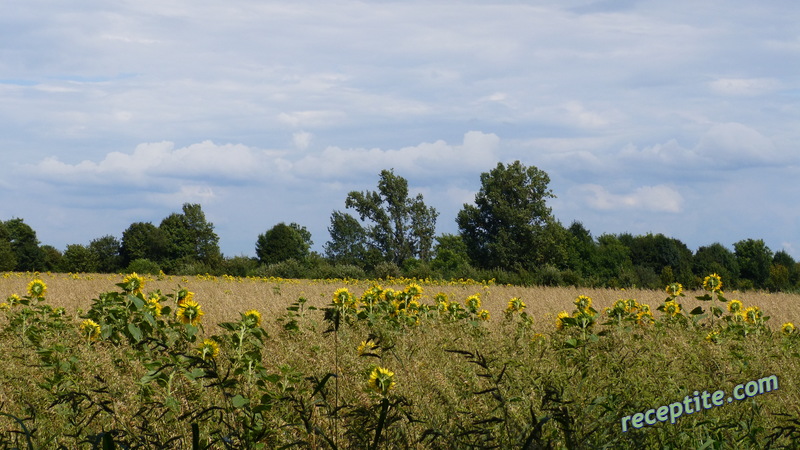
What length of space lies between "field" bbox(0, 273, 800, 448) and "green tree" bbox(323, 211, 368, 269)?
47976 millimetres

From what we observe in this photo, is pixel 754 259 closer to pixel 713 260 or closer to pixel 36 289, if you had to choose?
pixel 713 260

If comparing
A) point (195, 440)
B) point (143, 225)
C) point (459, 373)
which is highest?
point (143, 225)

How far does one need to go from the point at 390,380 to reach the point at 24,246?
190ft

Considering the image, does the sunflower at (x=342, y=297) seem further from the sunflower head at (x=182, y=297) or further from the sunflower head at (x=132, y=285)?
the sunflower head at (x=132, y=285)

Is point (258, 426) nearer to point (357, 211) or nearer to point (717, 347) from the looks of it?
point (717, 347)

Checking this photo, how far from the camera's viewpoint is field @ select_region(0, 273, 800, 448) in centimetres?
253

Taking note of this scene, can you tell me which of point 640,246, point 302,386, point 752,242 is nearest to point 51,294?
point 302,386

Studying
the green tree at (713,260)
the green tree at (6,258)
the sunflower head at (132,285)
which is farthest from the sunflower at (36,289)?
the green tree at (713,260)

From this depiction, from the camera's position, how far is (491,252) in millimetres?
46969

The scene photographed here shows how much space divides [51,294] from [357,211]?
41188mm

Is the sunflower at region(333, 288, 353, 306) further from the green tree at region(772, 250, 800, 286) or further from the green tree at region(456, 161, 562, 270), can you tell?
the green tree at region(772, 250, 800, 286)

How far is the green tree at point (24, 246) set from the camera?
52.3 m

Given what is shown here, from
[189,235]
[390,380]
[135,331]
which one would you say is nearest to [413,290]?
[135,331]

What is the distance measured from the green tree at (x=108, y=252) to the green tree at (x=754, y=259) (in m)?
52.3
